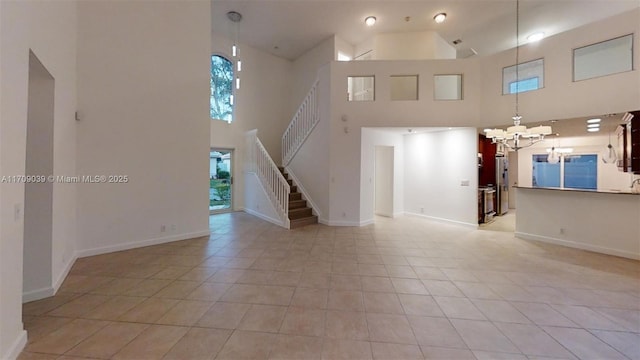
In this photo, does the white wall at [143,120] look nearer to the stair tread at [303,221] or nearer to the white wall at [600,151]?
the stair tread at [303,221]

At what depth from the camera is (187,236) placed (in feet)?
16.8

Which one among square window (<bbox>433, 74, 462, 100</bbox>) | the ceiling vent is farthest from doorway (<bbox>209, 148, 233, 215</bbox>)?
the ceiling vent

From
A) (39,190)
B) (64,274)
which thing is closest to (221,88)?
(39,190)

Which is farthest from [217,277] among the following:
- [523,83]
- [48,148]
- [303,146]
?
[523,83]

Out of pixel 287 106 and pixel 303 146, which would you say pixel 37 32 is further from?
pixel 287 106

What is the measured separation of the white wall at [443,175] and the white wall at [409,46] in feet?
7.65

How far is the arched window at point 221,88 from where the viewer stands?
7.95 meters

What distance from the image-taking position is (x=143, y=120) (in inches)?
177

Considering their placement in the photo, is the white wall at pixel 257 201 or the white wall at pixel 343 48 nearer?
the white wall at pixel 257 201

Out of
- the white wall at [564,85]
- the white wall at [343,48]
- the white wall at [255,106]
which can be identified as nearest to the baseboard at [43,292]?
the white wall at [255,106]

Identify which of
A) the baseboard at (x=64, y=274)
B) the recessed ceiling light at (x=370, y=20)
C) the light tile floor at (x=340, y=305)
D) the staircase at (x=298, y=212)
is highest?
the recessed ceiling light at (x=370, y=20)

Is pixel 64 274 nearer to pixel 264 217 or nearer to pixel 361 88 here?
pixel 264 217

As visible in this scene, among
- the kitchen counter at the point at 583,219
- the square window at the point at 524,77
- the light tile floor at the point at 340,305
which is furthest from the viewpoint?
the square window at the point at 524,77

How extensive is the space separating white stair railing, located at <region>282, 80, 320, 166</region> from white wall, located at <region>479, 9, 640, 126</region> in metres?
4.15
